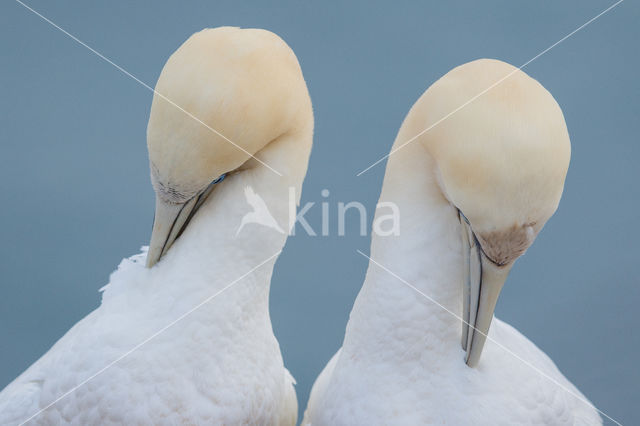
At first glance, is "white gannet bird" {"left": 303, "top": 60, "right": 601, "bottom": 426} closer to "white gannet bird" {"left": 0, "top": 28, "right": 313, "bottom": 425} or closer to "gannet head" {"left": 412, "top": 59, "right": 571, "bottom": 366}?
"gannet head" {"left": 412, "top": 59, "right": 571, "bottom": 366}

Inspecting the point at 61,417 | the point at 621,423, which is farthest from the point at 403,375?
the point at 621,423

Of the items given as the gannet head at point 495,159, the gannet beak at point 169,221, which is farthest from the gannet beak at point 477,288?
the gannet beak at point 169,221

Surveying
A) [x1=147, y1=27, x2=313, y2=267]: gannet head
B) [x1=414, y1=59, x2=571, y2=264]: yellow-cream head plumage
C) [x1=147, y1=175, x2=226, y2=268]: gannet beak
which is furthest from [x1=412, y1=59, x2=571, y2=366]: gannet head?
[x1=147, y1=175, x2=226, y2=268]: gannet beak

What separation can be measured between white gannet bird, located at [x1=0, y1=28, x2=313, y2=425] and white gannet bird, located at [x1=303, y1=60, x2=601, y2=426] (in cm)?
30

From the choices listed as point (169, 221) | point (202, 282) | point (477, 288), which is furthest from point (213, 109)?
point (477, 288)

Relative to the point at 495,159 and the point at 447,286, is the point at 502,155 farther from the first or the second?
the point at 447,286

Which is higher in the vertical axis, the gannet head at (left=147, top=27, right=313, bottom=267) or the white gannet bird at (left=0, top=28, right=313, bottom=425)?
the gannet head at (left=147, top=27, right=313, bottom=267)

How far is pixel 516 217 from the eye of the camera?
2.27 m

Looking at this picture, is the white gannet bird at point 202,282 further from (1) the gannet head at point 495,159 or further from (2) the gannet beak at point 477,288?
(2) the gannet beak at point 477,288

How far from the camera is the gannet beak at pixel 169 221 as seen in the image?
2.59 meters

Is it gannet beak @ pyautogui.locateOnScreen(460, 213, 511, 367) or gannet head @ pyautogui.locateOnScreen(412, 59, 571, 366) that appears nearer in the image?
gannet head @ pyautogui.locateOnScreen(412, 59, 571, 366)

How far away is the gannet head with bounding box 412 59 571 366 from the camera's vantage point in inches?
87.8

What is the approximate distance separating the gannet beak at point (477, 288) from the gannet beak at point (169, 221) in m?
0.73

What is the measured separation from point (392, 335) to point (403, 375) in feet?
0.40
